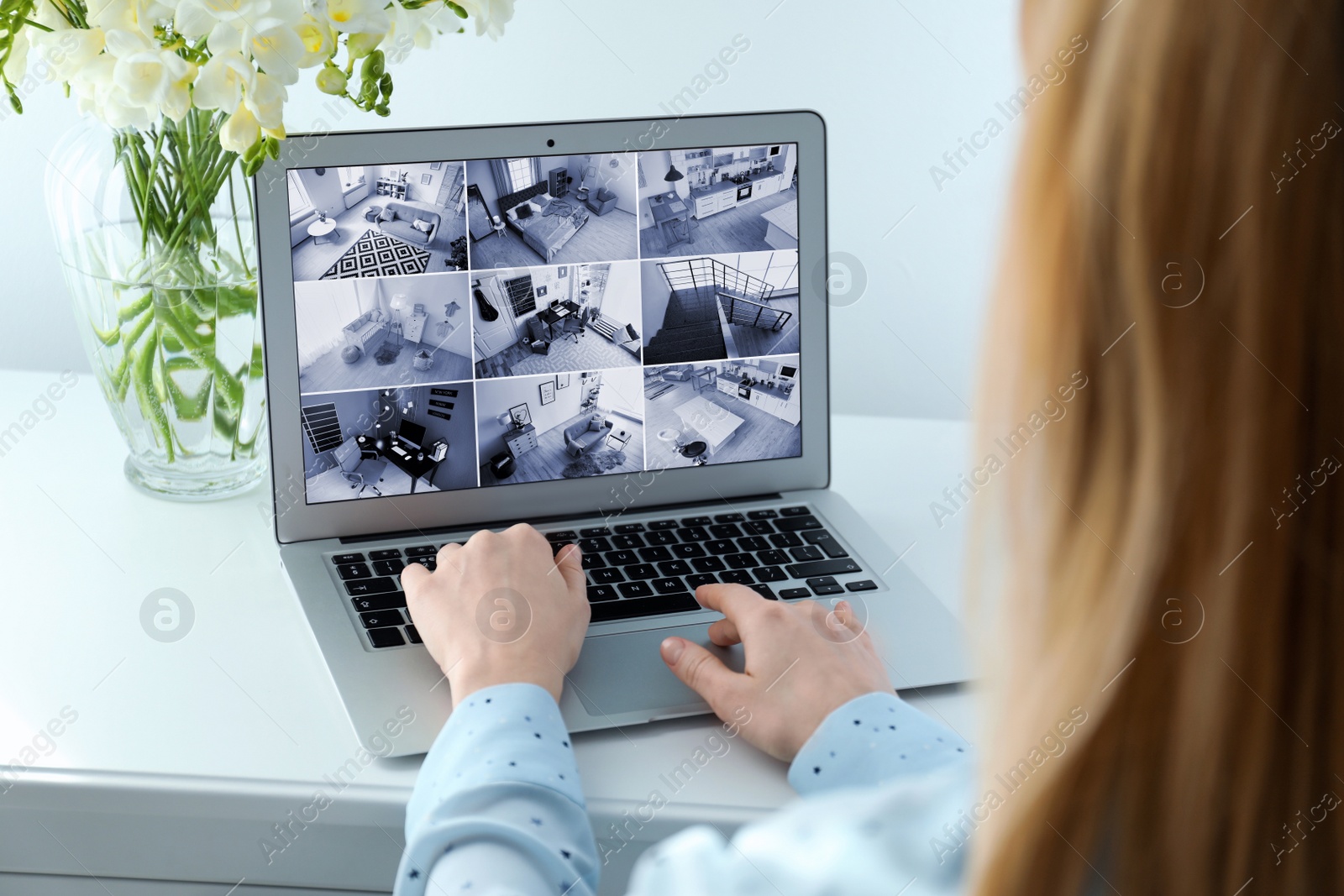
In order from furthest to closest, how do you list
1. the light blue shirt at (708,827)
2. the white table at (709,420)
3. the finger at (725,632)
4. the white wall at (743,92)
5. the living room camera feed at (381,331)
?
1. the white wall at (743,92)
2. the white table at (709,420)
3. the living room camera feed at (381,331)
4. the finger at (725,632)
5. the light blue shirt at (708,827)

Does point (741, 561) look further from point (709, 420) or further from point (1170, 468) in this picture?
point (1170, 468)

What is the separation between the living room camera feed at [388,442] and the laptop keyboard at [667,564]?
52mm

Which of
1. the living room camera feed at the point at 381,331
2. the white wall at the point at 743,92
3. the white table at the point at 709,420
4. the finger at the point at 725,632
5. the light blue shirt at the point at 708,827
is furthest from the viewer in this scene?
the white wall at the point at 743,92

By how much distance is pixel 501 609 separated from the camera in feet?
2.55

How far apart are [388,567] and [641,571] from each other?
0.19m

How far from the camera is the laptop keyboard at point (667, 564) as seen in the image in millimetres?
835

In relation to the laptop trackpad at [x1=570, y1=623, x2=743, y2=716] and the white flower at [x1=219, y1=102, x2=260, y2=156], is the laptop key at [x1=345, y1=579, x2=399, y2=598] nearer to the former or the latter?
the laptop trackpad at [x1=570, y1=623, x2=743, y2=716]

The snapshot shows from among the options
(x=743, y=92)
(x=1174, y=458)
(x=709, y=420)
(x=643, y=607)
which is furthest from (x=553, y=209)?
(x=1174, y=458)

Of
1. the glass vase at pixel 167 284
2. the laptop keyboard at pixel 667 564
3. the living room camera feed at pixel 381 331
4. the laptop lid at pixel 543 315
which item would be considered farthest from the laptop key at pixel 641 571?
the glass vase at pixel 167 284

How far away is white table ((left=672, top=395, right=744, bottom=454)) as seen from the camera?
0.99 metres

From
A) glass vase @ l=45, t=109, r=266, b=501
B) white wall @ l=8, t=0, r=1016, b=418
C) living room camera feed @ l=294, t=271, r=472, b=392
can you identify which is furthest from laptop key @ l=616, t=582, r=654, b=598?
white wall @ l=8, t=0, r=1016, b=418

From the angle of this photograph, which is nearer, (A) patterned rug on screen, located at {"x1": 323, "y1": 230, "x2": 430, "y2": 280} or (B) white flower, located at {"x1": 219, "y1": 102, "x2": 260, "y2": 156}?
(B) white flower, located at {"x1": 219, "y1": 102, "x2": 260, "y2": 156}

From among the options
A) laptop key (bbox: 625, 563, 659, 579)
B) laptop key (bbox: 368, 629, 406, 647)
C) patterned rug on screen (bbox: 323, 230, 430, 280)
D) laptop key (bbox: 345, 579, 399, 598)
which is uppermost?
patterned rug on screen (bbox: 323, 230, 430, 280)

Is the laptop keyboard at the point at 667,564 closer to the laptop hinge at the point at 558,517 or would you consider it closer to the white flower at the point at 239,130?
the laptop hinge at the point at 558,517
